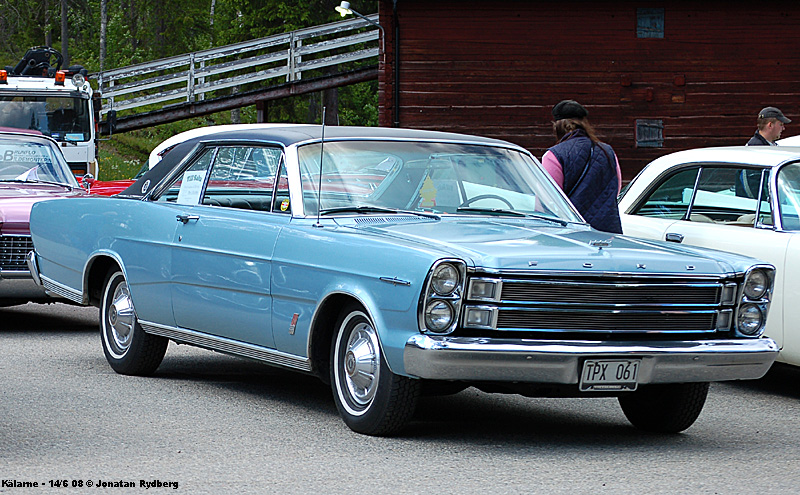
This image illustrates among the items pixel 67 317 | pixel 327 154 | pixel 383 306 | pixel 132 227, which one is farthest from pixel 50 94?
pixel 383 306

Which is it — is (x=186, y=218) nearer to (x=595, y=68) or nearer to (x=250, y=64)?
(x=595, y=68)

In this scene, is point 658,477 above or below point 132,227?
below

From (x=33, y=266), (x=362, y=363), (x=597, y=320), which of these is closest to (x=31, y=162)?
(x=33, y=266)

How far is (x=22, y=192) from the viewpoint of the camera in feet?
37.8

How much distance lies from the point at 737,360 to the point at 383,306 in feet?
5.45

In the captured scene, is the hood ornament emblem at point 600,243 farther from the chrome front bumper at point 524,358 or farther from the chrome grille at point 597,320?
the chrome front bumper at point 524,358

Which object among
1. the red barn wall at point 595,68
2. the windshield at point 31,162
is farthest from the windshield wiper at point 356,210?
the red barn wall at point 595,68

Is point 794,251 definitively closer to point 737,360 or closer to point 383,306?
point 737,360

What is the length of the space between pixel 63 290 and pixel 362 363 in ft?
11.4

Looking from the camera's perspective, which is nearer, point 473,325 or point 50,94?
point 473,325

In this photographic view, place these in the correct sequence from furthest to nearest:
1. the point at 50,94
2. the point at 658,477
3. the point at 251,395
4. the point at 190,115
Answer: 1. the point at 190,115
2. the point at 50,94
3. the point at 251,395
4. the point at 658,477

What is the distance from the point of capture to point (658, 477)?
18.3 ft

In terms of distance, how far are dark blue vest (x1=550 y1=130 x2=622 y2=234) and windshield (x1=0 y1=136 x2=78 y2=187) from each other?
538 cm

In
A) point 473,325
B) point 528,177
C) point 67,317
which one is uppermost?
point 528,177
